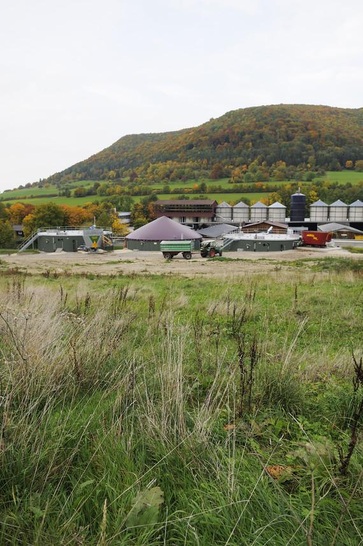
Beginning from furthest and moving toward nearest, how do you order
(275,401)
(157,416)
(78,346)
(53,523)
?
(78,346), (275,401), (157,416), (53,523)

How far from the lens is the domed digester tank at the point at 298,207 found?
2869 inches

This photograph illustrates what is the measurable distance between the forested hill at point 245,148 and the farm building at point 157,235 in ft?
296

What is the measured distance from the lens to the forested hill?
146250mm

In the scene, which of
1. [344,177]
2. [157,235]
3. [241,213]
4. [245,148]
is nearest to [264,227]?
[241,213]

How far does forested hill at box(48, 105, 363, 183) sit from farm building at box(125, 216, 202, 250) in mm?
90308

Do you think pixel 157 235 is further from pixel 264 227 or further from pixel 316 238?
pixel 264 227

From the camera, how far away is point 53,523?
209 cm

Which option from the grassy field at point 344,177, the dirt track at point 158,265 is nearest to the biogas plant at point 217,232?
the dirt track at point 158,265

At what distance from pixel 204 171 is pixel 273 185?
117ft

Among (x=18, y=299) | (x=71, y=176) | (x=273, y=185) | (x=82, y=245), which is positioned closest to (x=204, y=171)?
(x=273, y=185)

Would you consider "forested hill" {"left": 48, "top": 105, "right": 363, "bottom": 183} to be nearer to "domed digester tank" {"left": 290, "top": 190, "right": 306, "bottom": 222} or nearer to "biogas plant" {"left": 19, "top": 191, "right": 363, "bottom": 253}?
"biogas plant" {"left": 19, "top": 191, "right": 363, "bottom": 253}

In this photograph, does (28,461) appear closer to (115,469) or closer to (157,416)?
(115,469)

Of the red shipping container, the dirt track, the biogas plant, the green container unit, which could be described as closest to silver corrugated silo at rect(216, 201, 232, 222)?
the biogas plant

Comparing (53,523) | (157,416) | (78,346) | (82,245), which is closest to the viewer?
(53,523)
